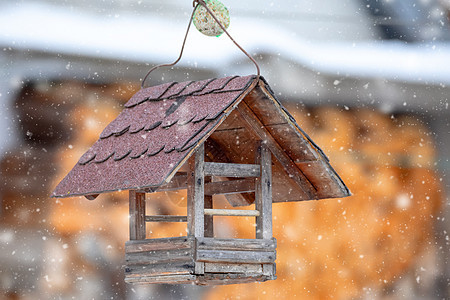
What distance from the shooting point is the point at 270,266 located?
10.7 feet

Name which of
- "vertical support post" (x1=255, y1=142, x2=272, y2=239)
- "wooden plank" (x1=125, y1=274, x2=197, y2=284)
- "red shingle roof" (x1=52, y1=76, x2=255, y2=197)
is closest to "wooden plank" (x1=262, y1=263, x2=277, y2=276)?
"vertical support post" (x1=255, y1=142, x2=272, y2=239)

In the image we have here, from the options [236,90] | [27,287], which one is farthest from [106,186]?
[27,287]

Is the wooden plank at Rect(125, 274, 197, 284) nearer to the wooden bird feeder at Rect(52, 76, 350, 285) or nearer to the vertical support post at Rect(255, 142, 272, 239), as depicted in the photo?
the wooden bird feeder at Rect(52, 76, 350, 285)

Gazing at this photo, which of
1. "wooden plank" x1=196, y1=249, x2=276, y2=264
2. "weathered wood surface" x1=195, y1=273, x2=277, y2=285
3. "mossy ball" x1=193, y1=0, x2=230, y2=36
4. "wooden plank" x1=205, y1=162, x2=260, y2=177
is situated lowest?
"weathered wood surface" x1=195, y1=273, x2=277, y2=285

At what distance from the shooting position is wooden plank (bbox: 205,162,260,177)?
127 inches

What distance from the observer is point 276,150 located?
11.1 feet

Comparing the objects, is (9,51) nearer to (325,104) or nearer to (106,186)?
(325,104)

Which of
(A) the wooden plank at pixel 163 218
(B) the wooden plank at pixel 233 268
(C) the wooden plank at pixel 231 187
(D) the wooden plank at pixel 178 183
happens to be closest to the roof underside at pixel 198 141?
(C) the wooden plank at pixel 231 187

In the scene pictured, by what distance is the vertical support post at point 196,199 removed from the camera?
3.10 meters

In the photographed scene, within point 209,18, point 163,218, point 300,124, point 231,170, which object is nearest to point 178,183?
point 163,218

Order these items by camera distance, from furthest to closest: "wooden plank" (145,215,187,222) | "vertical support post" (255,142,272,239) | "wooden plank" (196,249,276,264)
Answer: "wooden plank" (145,215,187,222), "vertical support post" (255,142,272,239), "wooden plank" (196,249,276,264)

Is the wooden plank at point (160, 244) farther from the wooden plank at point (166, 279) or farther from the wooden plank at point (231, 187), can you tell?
the wooden plank at point (231, 187)

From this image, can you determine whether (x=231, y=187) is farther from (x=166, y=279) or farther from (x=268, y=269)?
(x=166, y=279)

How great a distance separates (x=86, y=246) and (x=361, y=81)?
2.99 m
